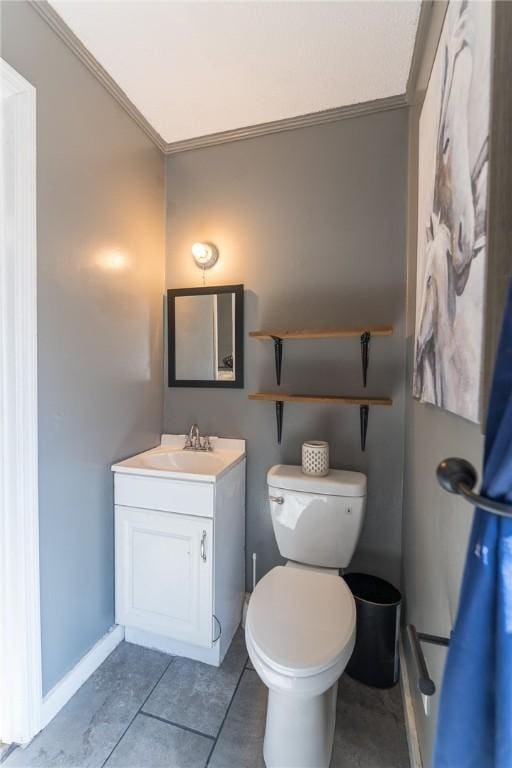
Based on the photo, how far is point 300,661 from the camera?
3.11 ft

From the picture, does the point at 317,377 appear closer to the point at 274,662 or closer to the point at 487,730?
the point at 274,662

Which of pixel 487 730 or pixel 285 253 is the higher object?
pixel 285 253

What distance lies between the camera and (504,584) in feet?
1.38

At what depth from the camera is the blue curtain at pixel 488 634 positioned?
1.36ft

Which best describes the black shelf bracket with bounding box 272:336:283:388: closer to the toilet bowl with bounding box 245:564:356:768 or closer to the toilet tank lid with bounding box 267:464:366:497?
the toilet tank lid with bounding box 267:464:366:497

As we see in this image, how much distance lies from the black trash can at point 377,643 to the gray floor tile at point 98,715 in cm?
86

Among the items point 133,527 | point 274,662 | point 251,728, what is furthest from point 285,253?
point 251,728

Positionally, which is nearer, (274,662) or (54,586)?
(274,662)

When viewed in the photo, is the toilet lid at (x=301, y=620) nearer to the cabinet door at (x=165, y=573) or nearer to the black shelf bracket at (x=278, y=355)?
the cabinet door at (x=165, y=573)

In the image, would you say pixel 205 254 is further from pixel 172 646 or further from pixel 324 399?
pixel 172 646

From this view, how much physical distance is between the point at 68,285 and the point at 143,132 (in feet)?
3.33

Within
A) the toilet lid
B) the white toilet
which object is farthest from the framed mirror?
the toilet lid

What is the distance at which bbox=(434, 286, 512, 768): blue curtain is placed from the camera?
0.42 m

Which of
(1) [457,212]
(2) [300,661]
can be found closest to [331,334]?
(1) [457,212]
